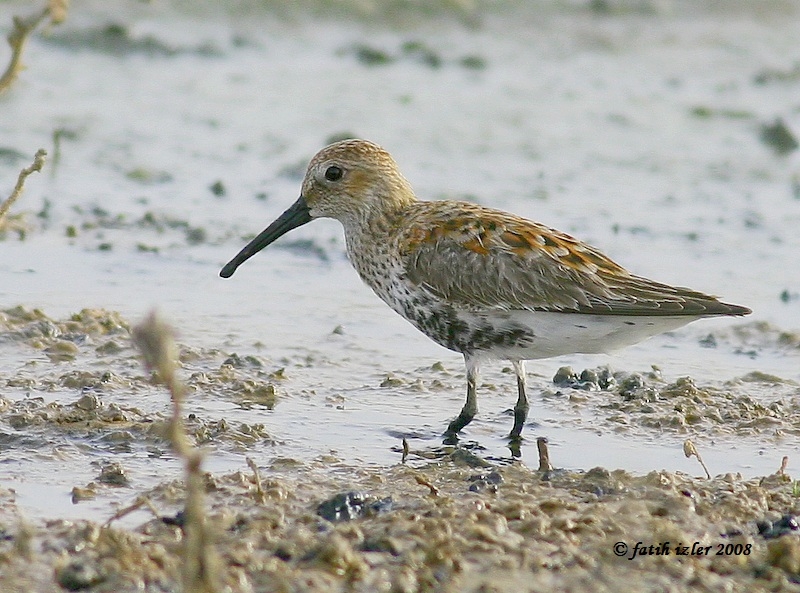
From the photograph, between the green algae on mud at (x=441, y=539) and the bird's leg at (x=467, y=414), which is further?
the bird's leg at (x=467, y=414)

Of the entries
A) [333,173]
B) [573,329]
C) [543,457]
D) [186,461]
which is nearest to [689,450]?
[543,457]

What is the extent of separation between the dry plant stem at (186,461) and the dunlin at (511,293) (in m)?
3.36

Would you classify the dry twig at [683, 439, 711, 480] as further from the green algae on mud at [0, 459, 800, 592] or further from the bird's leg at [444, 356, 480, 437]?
the bird's leg at [444, 356, 480, 437]

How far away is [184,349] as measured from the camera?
8.67 meters

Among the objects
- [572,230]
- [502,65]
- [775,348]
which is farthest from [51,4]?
[502,65]

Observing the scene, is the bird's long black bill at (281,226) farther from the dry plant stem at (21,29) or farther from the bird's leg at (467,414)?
the dry plant stem at (21,29)

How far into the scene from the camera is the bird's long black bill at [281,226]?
27.6 feet

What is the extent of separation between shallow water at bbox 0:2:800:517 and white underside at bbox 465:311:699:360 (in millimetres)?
454

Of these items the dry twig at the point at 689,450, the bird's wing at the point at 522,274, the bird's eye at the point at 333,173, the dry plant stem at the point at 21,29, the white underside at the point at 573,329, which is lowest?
the dry twig at the point at 689,450

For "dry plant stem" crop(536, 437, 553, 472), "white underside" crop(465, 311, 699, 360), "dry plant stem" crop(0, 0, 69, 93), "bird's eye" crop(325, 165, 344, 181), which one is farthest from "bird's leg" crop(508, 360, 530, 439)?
"dry plant stem" crop(0, 0, 69, 93)

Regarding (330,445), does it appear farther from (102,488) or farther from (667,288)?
(667,288)

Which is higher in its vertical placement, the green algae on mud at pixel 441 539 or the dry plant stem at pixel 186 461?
the dry plant stem at pixel 186 461

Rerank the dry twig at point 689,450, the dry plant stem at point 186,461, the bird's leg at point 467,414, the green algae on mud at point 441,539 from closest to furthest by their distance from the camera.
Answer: the dry plant stem at point 186,461 → the green algae on mud at point 441,539 → the dry twig at point 689,450 → the bird's leg at point 467,414

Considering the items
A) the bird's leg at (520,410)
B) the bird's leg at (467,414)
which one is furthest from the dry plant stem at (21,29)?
the bird's leg at (520,410)
